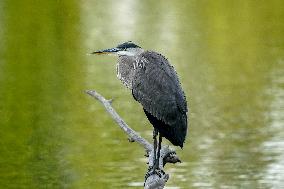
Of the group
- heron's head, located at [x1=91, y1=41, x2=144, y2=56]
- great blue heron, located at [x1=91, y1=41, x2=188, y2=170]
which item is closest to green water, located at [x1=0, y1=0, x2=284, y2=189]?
great blue heron, located at [x1=91, y1=41, x2=188, y2=170]

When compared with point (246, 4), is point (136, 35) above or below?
below

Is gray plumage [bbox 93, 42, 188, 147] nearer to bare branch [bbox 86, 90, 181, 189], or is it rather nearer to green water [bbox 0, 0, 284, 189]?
bare branch [bbox 86, 90, 181, 189]

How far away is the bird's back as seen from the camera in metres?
8.41

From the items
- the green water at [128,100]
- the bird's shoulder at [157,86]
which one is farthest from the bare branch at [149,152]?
the green water at [128,100]

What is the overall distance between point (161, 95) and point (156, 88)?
12 cm

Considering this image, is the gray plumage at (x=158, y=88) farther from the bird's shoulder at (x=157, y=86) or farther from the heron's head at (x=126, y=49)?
the heron's head at (x=126, y=49)

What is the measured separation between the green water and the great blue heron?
33.3 feet

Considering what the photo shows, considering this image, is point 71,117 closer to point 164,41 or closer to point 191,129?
point 191,129

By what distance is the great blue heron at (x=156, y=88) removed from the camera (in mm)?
8422

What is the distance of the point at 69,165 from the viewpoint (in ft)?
69.6

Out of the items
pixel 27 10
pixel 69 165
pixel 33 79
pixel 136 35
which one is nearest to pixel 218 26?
pixel 136 35

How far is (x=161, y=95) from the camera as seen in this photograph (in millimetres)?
8578

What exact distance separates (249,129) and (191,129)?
1627 millimetres

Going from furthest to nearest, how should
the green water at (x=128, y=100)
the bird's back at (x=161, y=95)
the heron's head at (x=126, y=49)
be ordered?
the green water at (x=128, y=100)
the heron's head at (x=126, y=49)
the bird's back at (x=161, y=95)
